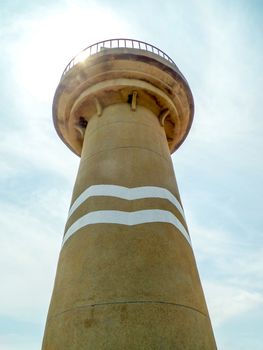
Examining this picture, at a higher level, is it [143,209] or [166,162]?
[166,162]

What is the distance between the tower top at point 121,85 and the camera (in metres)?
→ 9.59

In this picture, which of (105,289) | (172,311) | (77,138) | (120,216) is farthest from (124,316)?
(77,138)

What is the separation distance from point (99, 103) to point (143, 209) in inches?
197

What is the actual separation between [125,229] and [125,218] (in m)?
0.30

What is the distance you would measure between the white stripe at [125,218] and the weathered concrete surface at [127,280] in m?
0.10

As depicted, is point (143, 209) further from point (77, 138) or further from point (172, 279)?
point (77, 138)

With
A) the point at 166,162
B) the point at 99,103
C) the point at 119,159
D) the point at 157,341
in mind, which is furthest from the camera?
the point at 99,103

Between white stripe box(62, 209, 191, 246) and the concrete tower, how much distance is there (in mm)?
24

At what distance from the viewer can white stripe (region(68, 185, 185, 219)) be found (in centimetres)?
666

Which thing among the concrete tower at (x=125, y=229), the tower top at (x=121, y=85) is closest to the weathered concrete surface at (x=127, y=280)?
the concrete tower at (x=125, y=229)

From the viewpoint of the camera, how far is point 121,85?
944cm

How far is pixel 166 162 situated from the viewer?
8.25 metres

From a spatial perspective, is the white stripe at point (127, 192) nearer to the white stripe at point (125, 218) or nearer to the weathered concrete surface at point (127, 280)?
the weathered concrete surface at point (127, 280)

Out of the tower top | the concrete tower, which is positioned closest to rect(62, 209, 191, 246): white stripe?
the concrete tower
